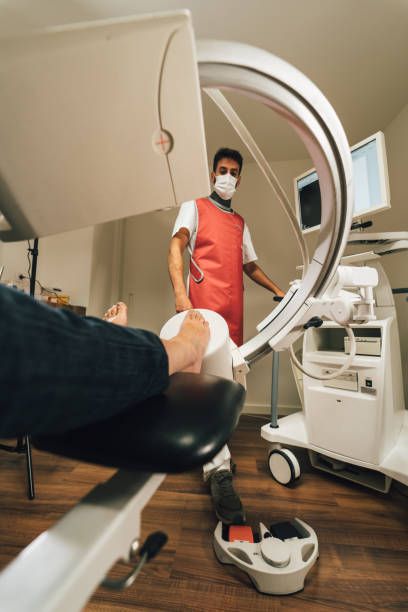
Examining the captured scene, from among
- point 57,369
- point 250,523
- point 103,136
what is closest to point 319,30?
point 103,136

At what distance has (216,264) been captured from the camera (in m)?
1.31

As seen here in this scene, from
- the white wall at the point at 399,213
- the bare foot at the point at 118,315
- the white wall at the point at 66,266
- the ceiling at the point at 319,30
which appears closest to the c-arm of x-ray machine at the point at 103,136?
the bare foot at the point at 118,315

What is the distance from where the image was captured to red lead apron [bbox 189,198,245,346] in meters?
1.29

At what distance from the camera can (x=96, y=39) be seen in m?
0.27

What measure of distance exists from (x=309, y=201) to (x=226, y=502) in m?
1.35

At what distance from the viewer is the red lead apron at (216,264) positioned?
50.7 inches

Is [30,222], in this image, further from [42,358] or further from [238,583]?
[238,583]

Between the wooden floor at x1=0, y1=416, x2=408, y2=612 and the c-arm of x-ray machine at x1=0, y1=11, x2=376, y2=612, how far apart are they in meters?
0.56

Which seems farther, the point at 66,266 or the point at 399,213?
the point at 66,266

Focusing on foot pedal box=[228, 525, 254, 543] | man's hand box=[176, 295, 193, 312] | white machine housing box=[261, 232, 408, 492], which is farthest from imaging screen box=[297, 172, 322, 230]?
foot pedal box=[228, 525, 254, 543]

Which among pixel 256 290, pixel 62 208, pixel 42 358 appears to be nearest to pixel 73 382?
pixel 42 358

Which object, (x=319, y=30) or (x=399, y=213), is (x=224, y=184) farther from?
(x=399, y=213)

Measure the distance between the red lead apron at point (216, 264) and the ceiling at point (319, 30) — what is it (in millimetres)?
775

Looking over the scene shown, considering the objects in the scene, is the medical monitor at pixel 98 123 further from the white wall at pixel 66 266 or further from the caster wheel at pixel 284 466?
the white wall at pixel 66 266
